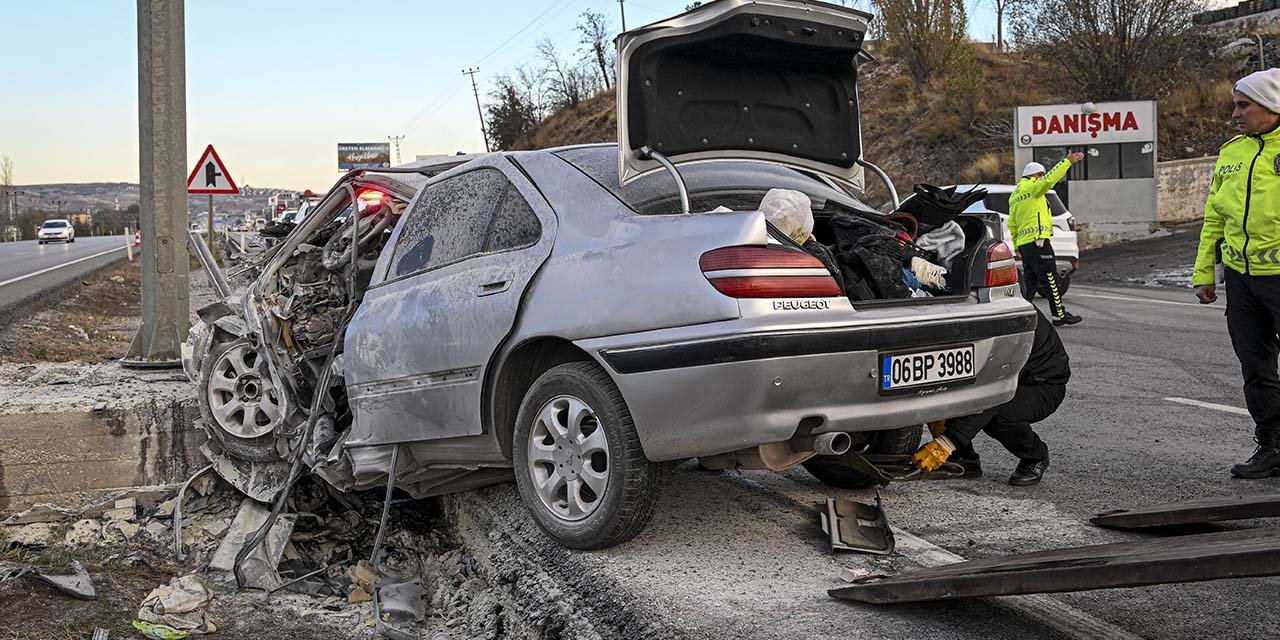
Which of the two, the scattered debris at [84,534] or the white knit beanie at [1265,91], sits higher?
the white knit beanie at [1265,91]

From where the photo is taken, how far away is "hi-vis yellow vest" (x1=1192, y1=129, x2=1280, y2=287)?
5184 mm

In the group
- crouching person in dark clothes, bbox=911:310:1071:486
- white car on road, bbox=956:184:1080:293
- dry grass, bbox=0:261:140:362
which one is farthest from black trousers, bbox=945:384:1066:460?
white car on road, bbox=956:184:1080:293

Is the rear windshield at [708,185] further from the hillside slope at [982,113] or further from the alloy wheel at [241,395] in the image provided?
the hillside slope at [982,113]

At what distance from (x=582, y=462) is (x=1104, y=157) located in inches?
931

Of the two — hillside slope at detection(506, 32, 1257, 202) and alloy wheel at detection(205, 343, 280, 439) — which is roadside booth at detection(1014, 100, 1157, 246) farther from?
alloy wheel at detection(205, 343, 280, 439)

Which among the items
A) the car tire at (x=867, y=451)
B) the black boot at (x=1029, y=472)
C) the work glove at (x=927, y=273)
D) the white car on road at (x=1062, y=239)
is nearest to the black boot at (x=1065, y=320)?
the white car on road at (x=1062, y=239)

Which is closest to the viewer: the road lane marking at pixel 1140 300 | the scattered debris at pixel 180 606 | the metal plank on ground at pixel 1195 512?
the metal plank on ground at pixel 1195 512

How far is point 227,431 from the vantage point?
6.25 metres

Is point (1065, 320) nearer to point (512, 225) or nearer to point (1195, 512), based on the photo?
point (1195, 512)

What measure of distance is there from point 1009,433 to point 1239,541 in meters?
2.22

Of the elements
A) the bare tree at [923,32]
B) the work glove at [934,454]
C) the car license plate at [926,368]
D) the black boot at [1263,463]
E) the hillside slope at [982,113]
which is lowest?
the black boot at [1263,463]

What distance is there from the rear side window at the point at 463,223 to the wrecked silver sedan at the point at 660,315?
0.04 ft

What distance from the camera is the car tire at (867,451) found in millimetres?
4781

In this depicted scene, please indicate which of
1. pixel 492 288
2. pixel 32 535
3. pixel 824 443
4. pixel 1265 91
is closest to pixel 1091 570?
pixel 824 443
